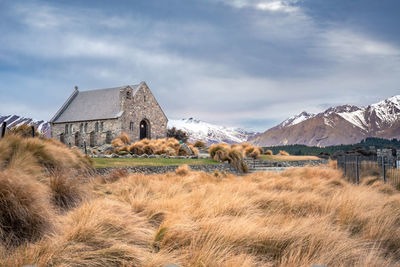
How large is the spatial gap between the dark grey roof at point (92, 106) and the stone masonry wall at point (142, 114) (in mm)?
699

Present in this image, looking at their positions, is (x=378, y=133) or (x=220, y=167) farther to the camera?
(x=378, y=133)

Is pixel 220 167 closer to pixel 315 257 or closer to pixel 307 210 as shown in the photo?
pixel 307 210

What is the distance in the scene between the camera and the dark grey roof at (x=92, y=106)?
30.3m

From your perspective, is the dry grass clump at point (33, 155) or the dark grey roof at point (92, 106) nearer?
the dry grass clump at point (33, 155)

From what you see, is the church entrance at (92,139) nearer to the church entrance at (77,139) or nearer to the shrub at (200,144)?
the church entrance at (77,139)

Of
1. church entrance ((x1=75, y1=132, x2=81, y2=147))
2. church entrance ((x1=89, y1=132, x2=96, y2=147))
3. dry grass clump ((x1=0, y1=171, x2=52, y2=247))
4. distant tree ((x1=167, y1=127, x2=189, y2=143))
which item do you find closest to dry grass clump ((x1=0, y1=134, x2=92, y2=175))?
dry grass clump ((x1=0, y1=171, x2=52, y2=247))

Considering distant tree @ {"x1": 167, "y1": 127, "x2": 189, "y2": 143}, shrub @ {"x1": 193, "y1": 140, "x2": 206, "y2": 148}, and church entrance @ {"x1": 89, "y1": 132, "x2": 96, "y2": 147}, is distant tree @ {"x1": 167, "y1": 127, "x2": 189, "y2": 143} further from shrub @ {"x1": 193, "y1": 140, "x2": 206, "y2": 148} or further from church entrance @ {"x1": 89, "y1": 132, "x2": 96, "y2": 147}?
church entrance @ {"x1": 89, "y1": 132, "x2": 96, "y2": 147}

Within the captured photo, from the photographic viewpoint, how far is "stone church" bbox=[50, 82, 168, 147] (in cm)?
2909

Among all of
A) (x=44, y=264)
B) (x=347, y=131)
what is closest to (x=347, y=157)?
(x=44, y=264)

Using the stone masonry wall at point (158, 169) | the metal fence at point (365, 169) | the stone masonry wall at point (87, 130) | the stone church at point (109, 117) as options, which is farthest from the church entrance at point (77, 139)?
the metal fence at point (365, 169)

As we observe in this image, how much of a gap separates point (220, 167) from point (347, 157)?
5.61 meters

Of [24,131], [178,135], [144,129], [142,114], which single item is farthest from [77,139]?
[24,131]

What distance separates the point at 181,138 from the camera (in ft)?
111

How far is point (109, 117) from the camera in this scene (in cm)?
2925
